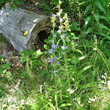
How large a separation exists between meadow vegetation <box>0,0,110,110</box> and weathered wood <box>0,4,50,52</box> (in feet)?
0.94

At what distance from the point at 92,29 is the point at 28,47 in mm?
1278

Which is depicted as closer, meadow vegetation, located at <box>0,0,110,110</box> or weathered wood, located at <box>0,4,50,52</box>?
meadow vegetation, located at <box>0,0,110,110</box>

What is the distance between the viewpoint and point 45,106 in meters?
2.14

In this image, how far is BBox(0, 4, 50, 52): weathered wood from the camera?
3203 mm

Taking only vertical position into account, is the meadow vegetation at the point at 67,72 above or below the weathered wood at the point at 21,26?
below

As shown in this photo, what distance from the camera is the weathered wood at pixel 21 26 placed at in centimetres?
320

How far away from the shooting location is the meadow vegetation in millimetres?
2244

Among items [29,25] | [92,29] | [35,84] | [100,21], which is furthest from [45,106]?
[100,21]

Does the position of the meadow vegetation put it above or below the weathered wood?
below

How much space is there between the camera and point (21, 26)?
131 inches

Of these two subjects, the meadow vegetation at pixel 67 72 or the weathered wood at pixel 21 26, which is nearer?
the meadow vegetation at pixel 67 72

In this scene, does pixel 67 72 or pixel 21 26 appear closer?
pixel 67 72

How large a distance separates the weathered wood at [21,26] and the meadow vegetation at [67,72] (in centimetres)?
29

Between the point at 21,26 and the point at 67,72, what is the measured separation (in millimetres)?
1676
